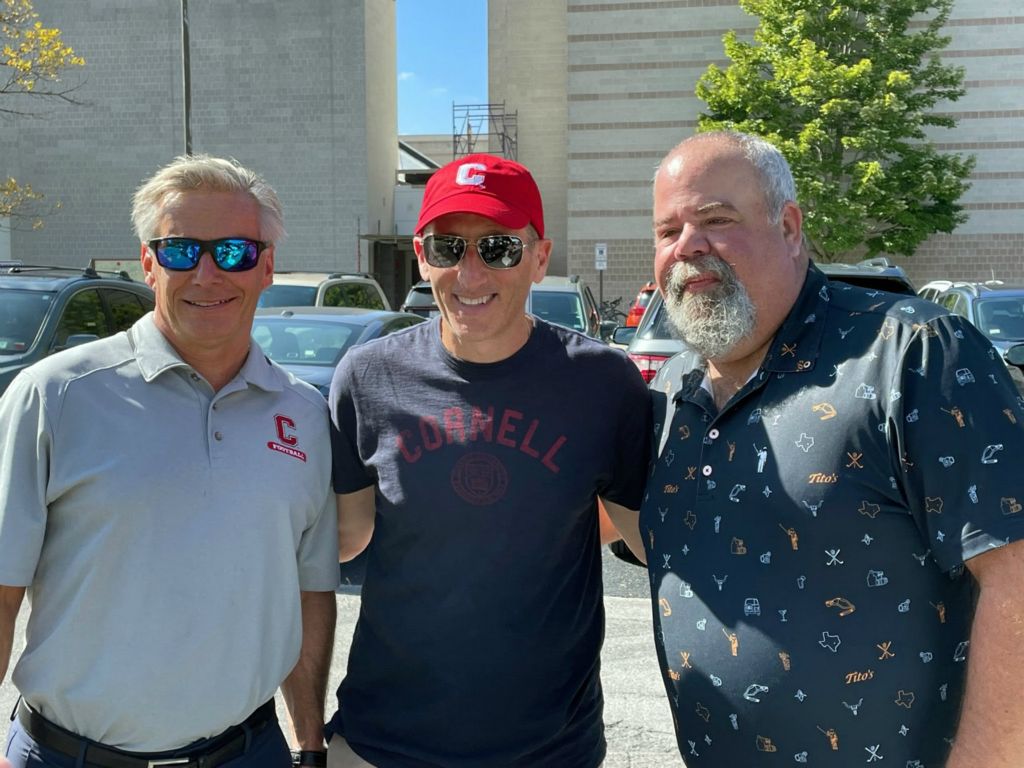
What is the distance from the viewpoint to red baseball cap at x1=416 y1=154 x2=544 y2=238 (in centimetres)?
251

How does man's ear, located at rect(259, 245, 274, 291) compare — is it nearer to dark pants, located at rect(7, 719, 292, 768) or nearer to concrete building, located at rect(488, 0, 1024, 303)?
dark pants, located at rect(7, 719, 292, 768)

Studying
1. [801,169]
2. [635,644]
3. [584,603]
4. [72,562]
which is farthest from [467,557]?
[801,169]

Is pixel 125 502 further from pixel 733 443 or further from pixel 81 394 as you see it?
pixel 733 443

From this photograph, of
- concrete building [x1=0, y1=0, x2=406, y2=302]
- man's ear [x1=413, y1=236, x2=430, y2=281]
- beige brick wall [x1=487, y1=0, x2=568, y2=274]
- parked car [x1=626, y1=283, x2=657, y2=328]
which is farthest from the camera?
beige brick wall [x1=487, y1=0, x2=568, y2=274]

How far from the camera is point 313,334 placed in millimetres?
8953

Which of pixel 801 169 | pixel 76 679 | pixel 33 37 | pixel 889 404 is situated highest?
pixel 33 37

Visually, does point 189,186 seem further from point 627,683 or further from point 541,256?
point 627,683

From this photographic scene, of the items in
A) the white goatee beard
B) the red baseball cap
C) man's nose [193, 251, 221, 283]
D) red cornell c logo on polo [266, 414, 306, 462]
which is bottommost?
red cornell c logo on polo [266, 414, 306, 462]

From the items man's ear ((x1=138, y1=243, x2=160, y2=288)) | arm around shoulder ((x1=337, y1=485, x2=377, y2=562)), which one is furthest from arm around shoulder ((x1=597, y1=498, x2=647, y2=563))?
man's ear ((x1=138, y1=243, x2=160, y2=288))

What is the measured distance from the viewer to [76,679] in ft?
6.95

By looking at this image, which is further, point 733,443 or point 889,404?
point 733,443

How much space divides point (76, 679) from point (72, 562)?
26 centimetres

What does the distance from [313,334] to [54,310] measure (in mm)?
2309

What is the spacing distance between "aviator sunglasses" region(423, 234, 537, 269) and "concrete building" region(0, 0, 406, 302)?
29.8 m
